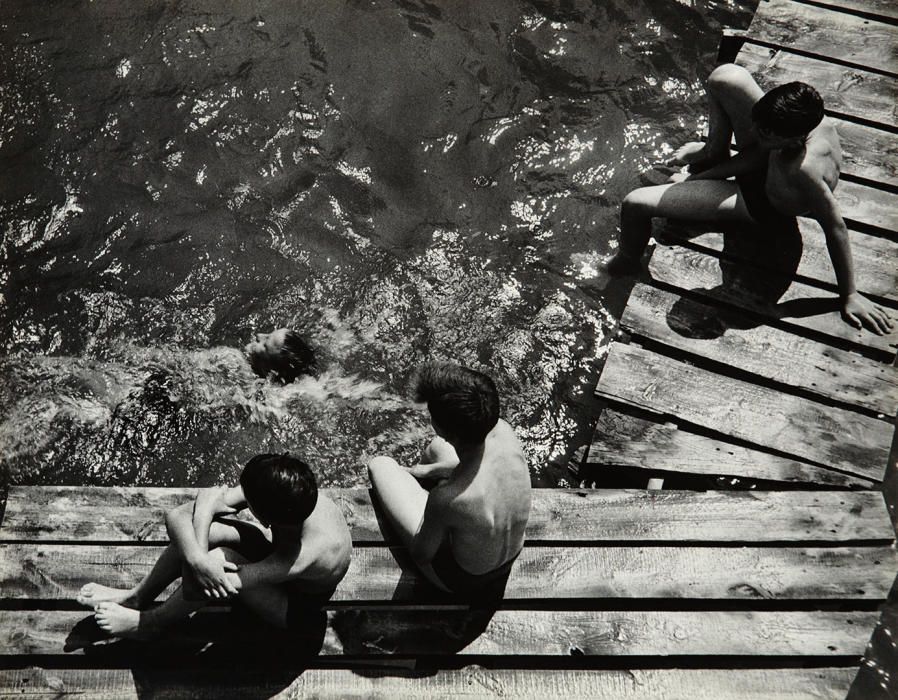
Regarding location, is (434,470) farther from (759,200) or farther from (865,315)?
(865,315)

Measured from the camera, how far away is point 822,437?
4.69 metres

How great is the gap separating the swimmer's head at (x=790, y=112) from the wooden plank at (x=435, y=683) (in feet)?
8.76

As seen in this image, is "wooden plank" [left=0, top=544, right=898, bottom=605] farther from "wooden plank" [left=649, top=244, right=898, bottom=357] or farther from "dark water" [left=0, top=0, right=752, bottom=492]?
"wooden plank" [left=649, top=244, right=898, bottom=357]

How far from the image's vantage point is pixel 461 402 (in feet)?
10.4

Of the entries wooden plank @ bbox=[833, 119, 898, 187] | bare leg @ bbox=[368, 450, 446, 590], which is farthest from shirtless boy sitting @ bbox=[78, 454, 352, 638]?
wooden plank @ bbox=[833, 119, 898, 187]

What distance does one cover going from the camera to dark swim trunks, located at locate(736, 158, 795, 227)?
5.01m

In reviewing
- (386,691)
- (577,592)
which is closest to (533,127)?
(577,592)

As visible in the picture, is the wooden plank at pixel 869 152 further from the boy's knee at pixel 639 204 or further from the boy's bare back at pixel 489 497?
the boy's bare back at pixel 489 497

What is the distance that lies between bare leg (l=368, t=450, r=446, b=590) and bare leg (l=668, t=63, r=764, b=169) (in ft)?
9.63

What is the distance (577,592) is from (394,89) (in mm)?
4260

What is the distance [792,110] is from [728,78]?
2.72 feet

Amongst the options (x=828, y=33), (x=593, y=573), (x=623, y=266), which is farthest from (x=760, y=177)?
(x=593, y=573)

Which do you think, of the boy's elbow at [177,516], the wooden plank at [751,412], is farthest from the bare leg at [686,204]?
the boy's elbow at [177,516]

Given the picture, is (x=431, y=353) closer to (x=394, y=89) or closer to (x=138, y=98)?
(x=394, y=89)
